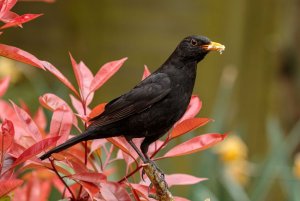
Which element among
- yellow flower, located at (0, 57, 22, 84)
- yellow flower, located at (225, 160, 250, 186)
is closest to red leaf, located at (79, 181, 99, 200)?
yellow flower, located at (225, 160, 250, 186)

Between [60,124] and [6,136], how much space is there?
20 cm

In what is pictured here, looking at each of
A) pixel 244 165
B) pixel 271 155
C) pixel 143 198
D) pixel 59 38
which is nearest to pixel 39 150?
pixel 143 198

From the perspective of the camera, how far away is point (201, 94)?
4.19 m

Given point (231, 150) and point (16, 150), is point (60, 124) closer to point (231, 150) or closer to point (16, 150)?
point (16, 150)

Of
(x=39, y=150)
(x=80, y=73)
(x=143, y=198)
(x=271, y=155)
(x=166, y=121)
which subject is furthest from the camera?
(x=271, y=155)

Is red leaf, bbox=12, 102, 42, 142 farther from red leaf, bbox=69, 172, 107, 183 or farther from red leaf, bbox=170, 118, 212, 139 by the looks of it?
red leaf, bbox=170, 118, 212, 139

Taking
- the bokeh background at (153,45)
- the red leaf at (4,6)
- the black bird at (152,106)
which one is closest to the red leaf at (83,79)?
the black bird at (152,106)

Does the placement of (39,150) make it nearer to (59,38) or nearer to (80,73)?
(80,73)

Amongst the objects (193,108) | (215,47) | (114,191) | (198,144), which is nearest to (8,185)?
(114,191)

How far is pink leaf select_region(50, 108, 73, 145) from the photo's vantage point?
1.48 m

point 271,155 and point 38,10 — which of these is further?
point 38,10

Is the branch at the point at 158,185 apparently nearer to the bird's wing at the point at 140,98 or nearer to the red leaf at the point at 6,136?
the bird's wing at the point at 140,98

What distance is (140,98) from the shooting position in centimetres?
183

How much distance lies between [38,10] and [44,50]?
245 millimetres
